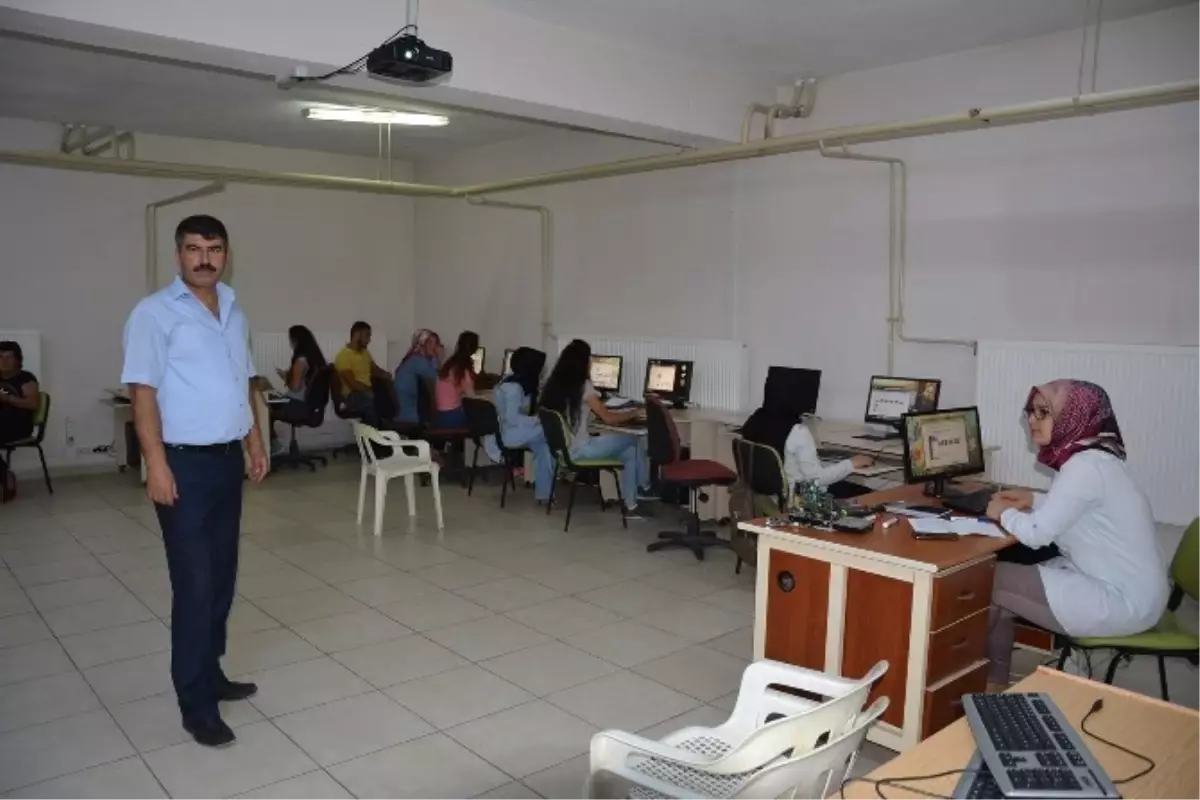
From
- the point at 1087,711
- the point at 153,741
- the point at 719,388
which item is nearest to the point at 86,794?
the point at 153,741

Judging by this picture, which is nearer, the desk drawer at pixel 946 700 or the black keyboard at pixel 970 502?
the desk drawer at pixel 946 700

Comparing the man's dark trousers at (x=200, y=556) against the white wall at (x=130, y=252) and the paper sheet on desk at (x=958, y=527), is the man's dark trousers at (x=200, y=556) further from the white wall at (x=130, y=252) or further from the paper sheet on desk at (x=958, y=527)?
the white wall at (x=130, y=252)

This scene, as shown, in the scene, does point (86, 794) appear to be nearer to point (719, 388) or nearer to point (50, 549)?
point (50, 549)

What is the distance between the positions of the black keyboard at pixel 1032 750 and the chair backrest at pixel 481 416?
216 inches

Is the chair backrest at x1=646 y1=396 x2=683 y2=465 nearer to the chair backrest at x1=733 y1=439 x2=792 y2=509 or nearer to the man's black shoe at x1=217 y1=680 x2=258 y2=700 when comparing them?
the chair backrest at x1=733 y1=439 x2=792 y2=509

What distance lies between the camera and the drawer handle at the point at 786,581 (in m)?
3.24

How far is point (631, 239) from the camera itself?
7.32 m

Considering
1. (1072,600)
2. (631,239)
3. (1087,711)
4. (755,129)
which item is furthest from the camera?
(631,239)

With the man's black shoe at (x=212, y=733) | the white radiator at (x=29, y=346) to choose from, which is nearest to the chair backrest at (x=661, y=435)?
the man's black shoe at (x=212, y=733)

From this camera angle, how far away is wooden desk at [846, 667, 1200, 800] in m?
1.60

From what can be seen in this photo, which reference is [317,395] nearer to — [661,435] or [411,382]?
[411,382]

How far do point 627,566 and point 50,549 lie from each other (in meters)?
3.48

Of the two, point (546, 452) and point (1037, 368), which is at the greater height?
point (1037, 368)

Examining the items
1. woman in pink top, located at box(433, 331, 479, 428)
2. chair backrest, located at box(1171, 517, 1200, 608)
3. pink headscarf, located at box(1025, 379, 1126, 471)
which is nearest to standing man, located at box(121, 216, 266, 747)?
pink headscarf, located at box(1025, 379, 1126, 471)
